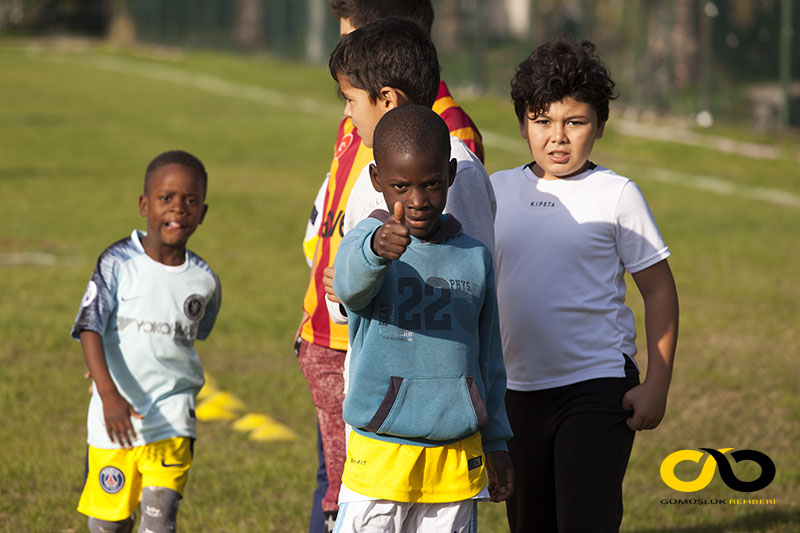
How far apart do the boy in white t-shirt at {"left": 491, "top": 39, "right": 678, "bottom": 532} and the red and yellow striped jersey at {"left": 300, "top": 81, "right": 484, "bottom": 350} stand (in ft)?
0.76

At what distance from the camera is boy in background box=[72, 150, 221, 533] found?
380 cm

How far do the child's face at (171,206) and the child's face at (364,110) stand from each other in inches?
44.4

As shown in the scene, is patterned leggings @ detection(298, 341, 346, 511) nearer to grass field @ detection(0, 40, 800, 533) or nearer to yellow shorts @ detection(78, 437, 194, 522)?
yellow shorts @ detection(78, 437, 194, 522)

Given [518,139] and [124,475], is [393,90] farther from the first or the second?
[518,139]

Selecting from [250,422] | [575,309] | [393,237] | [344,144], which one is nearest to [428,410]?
[393,237]

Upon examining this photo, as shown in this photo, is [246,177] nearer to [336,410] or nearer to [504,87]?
[504,87]

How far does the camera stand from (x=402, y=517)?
110 inches

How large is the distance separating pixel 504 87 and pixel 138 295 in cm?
2215

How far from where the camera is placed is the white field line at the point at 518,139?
48.7ft

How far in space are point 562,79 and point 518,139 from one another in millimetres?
16735

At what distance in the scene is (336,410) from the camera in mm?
3479

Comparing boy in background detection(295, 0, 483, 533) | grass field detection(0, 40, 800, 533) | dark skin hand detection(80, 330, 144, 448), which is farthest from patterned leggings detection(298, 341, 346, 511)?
grass field detection(0, 40, 800, 533)

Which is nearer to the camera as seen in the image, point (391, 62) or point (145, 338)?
point (391, 62)

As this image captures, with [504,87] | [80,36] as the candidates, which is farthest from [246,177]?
[80,36]
